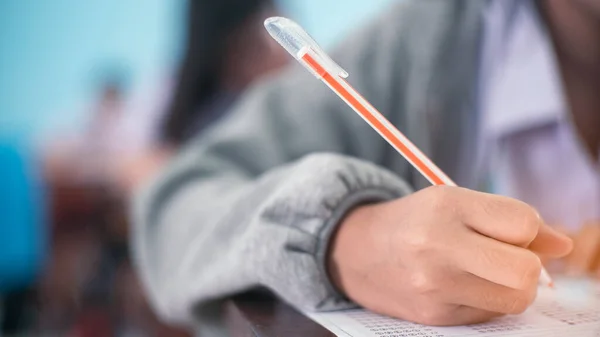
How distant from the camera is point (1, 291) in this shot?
1.15 metres

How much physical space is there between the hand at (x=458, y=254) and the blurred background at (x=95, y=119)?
1024 millimetres

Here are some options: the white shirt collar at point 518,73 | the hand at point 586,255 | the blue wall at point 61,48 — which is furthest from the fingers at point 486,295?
the blue wall at point 61,48

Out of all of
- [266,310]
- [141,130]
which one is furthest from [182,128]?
[266,310]

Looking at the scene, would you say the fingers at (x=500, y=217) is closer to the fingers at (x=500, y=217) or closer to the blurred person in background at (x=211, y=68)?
the fingers at (x=500, y=217)

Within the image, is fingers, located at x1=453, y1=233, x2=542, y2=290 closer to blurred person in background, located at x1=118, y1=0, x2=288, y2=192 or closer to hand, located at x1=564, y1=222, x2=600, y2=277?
hand, located at x1=564, y1=222, x2=600, y2=277

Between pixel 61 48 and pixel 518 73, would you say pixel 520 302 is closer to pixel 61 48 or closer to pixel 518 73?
pixel 518 73

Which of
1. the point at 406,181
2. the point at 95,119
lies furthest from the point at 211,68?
the point at 406,181

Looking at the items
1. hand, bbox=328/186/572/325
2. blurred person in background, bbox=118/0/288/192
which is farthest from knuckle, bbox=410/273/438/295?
blurred person in background, bbox=118/0/288/192

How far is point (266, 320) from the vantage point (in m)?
0.24

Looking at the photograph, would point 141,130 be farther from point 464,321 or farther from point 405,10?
point 464,321

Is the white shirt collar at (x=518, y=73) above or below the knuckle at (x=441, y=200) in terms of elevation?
above

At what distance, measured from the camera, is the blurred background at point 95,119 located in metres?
1.25

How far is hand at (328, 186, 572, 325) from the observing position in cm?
20

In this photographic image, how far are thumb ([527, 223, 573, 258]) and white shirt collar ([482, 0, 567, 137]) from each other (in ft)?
0.75
